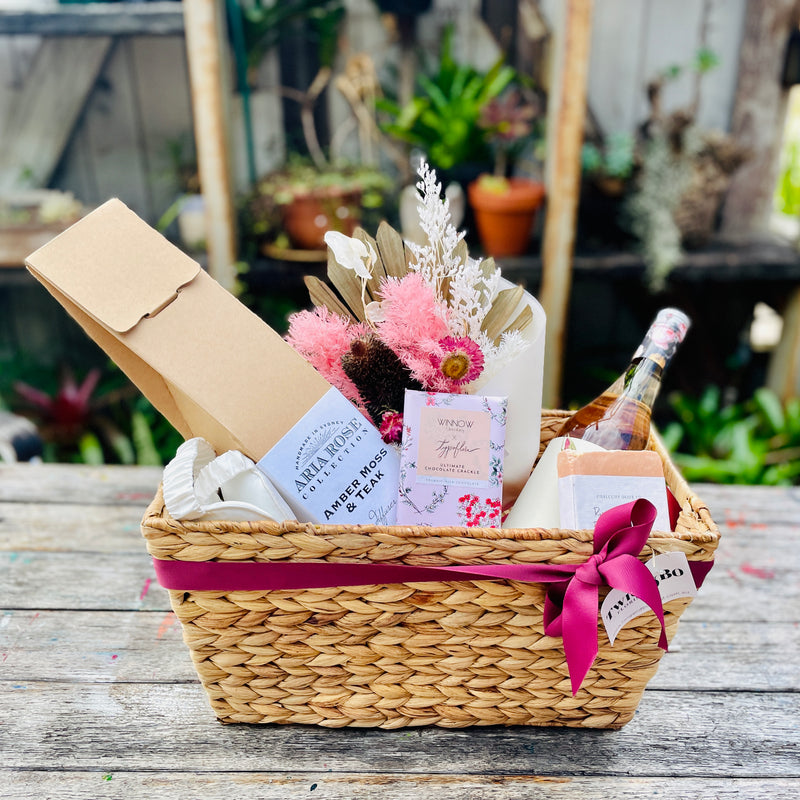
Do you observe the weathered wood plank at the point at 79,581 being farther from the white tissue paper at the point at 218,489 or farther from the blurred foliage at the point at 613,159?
the blurred foliage at the point at 613,159

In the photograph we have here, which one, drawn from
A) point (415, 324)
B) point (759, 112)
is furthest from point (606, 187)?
point (415, 324)

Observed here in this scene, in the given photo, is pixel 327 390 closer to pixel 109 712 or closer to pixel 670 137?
pixel 109 712

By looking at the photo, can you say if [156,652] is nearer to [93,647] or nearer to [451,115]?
[93,647]

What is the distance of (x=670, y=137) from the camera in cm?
219

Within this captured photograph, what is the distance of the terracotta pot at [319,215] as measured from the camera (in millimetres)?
2119

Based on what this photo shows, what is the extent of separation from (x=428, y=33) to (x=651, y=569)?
2.31 m

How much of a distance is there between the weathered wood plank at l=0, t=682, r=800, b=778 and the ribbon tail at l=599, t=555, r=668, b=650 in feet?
0.60

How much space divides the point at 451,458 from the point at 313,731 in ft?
1.03

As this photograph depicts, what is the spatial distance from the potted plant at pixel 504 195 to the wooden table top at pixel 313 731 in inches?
56.6

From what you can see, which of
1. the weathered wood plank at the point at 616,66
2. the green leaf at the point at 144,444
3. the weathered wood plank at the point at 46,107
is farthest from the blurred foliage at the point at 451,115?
the green leaf at the point at 144,444

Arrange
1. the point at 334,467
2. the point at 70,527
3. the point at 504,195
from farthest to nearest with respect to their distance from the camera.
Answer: the point at 504,195
the point at 70,527
the point at 334,467

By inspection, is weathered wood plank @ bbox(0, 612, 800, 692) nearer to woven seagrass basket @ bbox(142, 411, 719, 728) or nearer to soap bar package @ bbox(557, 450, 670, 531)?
woven seagrass basket @ bbox(142, 411, 719, 728)

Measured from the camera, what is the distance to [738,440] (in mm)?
2166

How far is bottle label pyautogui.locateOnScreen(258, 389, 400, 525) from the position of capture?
674 mm
